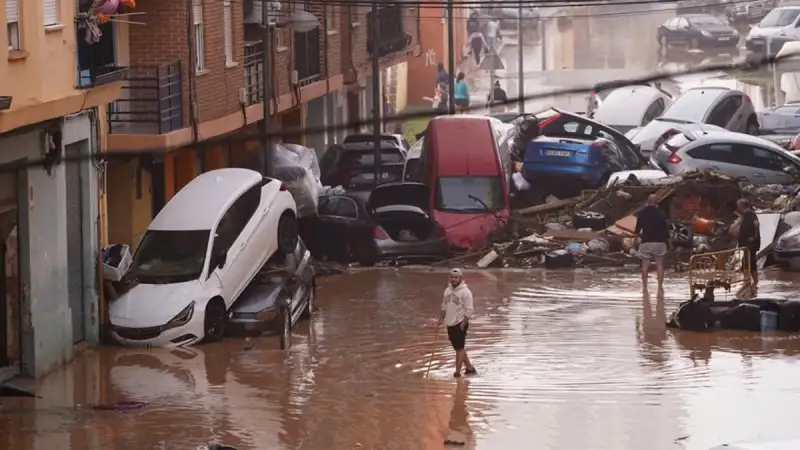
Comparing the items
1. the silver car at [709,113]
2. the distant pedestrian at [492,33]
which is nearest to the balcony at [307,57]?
the silver car at [709,113]

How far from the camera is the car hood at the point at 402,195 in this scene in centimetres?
2903

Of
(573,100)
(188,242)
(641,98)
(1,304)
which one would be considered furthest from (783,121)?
(1,304)

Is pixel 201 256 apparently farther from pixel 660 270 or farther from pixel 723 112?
pixel 723 112

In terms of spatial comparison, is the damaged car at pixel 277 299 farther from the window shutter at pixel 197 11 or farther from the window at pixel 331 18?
the window at pixel 331 18

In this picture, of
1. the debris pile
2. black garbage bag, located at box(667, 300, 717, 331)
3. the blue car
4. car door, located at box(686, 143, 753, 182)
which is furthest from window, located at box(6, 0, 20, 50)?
car door, located at box(686, 143, 753, 182)

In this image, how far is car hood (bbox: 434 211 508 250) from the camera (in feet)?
93.3

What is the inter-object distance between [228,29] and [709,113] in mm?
12119

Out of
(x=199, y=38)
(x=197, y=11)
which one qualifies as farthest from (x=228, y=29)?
(x=197, y=11)

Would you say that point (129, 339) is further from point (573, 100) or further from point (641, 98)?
point (573, 100)

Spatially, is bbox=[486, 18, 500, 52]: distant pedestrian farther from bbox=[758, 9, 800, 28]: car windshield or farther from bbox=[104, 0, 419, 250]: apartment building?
bbox=[104, 0, 419, 250]: apartment building

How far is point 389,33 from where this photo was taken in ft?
152

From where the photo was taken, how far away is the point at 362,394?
1816 centimetres

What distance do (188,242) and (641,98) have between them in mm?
21028

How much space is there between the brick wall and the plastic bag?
1527 millimetres
